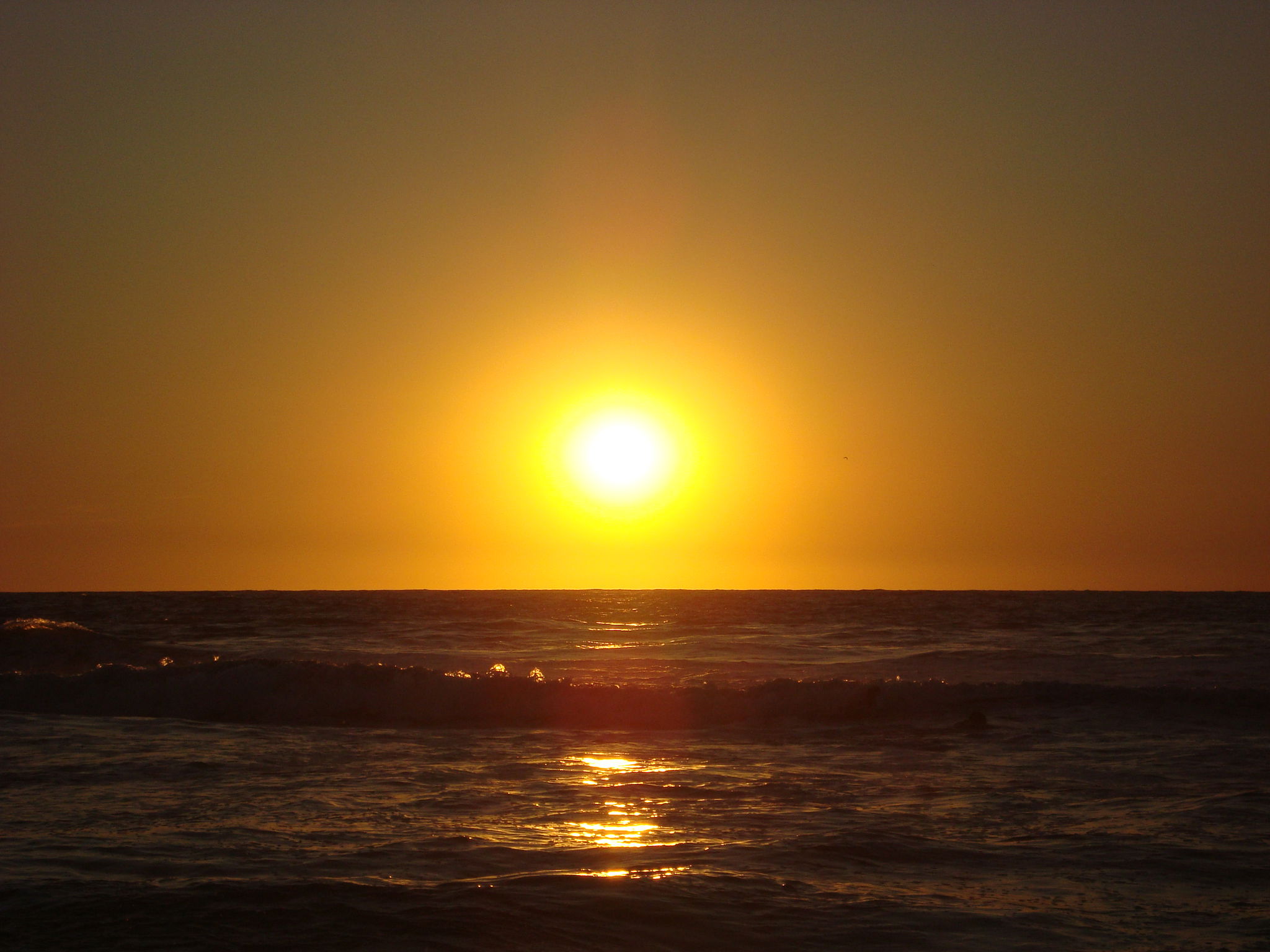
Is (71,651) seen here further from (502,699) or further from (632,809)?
(632,809)

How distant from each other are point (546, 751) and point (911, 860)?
6.77 metres

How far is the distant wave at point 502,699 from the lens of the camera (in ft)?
59.1

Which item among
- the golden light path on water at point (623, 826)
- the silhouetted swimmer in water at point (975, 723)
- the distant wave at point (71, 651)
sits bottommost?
the golden light path on water at point (623, 826)

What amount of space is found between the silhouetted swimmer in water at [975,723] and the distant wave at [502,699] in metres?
1.24

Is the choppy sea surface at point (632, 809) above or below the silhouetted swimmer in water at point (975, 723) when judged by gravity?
below

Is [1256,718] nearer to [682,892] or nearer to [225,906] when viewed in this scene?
[682,892]

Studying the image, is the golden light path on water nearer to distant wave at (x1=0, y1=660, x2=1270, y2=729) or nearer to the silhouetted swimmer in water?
distant wave at (x1=0, y1=660, x2=1270, y2=729)

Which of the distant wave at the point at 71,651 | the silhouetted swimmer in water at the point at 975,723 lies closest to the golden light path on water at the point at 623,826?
the silhouetted swimmer in water at the point at 975,723

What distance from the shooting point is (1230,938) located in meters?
6.57

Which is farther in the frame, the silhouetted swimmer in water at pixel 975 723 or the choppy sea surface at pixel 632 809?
the silhouetted swimmer in water at pixel 975 723

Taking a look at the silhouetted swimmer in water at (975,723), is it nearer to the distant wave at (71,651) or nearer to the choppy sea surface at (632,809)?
the choppy sea surface at (632,809)

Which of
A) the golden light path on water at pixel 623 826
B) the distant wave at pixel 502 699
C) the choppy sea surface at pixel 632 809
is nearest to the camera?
the choppy sea surface at pixel 632 809

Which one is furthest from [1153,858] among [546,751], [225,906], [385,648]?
[385,648]

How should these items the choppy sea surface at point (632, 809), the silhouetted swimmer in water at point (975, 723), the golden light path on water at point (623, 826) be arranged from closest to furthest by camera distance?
1. the choppy sea surface at point (632, 809)
2. the golden light path on water at point (623, 826)
3. the silhouetted swimmer in water at point (975, 723)
